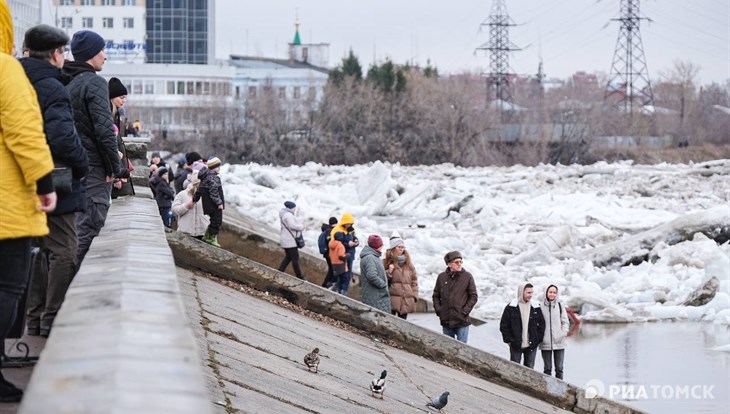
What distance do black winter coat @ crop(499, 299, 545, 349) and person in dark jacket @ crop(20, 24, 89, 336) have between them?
24.8 ft

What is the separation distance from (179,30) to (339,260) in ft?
366

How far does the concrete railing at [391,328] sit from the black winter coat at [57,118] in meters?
6.90

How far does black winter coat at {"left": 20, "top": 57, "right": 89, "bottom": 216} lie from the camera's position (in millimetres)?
6770

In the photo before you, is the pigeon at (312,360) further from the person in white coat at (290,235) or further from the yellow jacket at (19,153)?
the person in white coat at (290,235)

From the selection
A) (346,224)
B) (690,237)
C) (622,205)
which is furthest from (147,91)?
(346,224)

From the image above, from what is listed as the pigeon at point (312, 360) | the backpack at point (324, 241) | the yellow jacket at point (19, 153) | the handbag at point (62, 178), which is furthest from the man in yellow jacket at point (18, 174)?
the backpack at point (324, 241)

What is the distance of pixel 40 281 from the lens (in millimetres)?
8344

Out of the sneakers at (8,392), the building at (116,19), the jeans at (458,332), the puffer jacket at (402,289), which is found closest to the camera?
the sneakers at (8,392)

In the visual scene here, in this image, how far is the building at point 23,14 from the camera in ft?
275

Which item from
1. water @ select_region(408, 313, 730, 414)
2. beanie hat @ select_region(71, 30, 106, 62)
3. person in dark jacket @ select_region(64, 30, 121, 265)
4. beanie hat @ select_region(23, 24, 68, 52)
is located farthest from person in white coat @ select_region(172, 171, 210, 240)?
beanie hat @ select_region(23, 24, 68, 52)

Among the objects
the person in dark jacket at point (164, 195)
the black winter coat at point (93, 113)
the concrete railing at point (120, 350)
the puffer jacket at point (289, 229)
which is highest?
the black winter coat at point (93, 113)

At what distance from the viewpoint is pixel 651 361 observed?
19.4 meters

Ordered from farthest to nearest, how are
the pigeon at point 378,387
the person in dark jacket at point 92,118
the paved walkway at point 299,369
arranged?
the pigeon at point 378,387, the paved walkway at point 299,369, the person in dark jacket at point 92,118

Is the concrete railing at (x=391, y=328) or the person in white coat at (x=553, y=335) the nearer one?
the concrete railing at (x=391, y=328)
